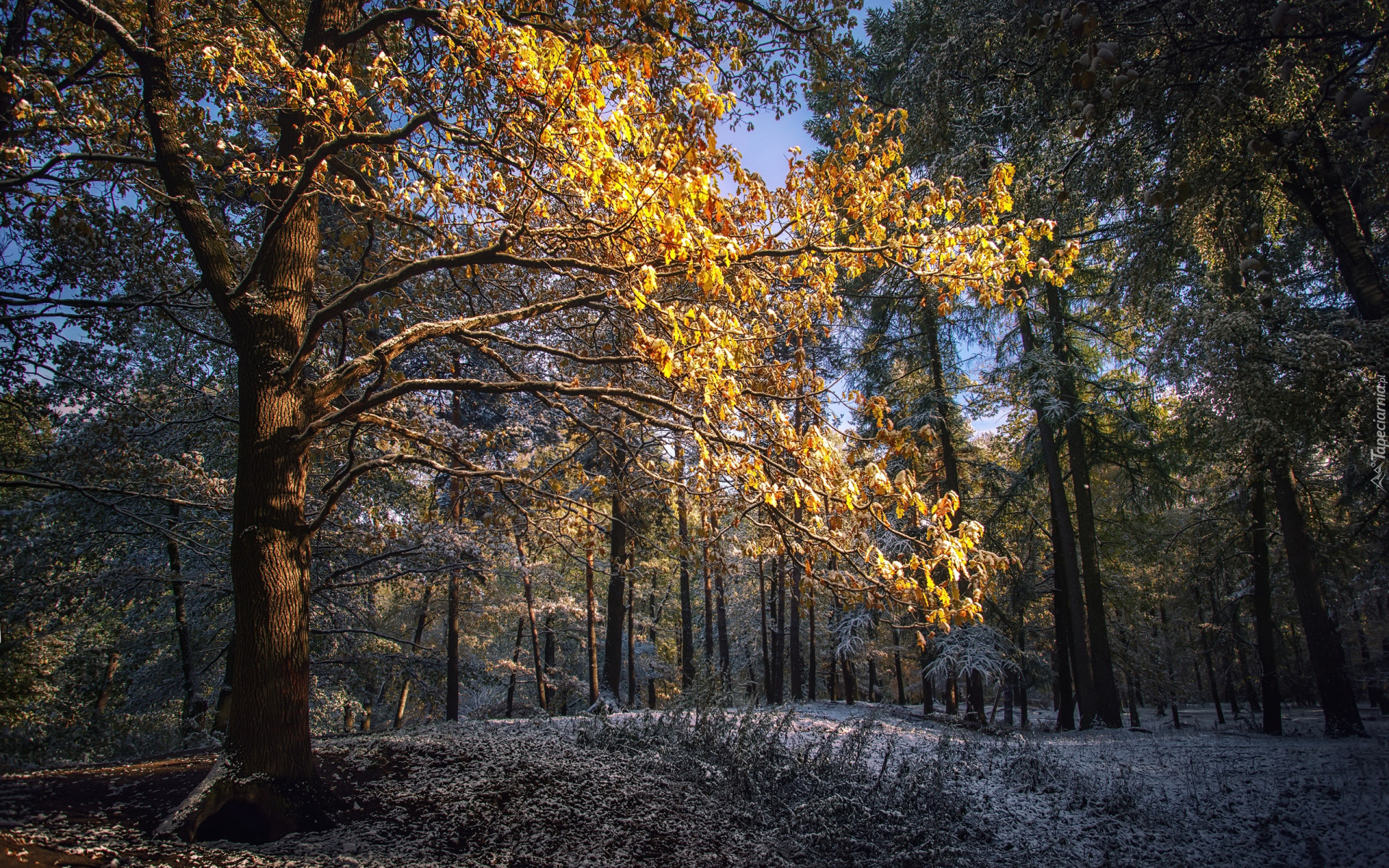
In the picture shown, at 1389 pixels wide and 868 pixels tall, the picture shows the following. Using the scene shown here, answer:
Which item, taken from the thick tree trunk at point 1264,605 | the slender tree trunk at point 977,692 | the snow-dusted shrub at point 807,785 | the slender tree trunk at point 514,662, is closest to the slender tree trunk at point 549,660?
the slender tree trunk at point 514,662

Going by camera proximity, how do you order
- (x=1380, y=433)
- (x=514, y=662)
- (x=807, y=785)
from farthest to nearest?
(x=514, y=662)
(x=1380, y=433)
(x=807, y=785)

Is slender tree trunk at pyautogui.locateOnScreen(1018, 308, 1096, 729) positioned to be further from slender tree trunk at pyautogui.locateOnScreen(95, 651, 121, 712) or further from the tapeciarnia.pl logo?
slender tree trunk at pyautogui.locateOnScreen(95, 651, 121, 712)

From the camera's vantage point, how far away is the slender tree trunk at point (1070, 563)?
12.4 meters

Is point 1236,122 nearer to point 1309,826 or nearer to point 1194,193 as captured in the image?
point 1194,193

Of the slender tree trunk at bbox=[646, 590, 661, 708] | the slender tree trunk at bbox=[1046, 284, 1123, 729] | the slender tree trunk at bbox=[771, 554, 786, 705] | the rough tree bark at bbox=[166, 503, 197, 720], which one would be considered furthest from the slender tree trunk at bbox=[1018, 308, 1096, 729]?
the rough tree bark at bbox=[166, 503, 197, 720]

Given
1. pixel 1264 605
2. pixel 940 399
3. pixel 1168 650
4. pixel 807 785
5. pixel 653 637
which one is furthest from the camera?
pixel 653 637

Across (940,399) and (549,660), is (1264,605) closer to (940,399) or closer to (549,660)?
(940,399)

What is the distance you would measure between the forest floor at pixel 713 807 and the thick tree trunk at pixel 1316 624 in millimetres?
3148

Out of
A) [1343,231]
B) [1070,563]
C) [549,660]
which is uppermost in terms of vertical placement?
[1343,231]

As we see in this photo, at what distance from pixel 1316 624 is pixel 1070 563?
12.2ft

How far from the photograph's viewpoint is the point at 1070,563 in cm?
1270

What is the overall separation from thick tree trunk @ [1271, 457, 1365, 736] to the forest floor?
10.3 ft

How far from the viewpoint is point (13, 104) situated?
4.26 metres

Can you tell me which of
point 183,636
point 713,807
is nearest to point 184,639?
point 183,636
